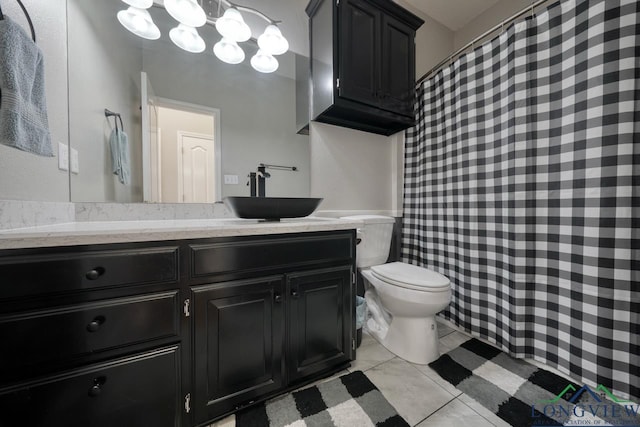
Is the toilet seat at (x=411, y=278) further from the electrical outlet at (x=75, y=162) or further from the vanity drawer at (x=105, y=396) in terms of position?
the electrical outlet at (x=75, y=162)

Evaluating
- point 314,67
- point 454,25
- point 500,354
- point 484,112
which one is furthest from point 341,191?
point 454,25

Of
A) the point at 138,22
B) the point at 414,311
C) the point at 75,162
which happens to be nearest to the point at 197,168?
the point at 75,162

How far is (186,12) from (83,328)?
61.1 inches

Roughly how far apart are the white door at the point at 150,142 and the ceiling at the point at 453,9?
2.34 m

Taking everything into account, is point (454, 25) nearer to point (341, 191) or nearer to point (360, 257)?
point (341, 191)

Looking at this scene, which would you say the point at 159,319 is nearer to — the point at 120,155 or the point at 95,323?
the point at 95,323

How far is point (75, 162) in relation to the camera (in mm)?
1104

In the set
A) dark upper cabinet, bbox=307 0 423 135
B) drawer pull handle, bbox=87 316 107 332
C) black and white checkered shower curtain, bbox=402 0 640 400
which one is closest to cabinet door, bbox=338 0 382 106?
dark upper cabinet, bbox=307 0 423 135

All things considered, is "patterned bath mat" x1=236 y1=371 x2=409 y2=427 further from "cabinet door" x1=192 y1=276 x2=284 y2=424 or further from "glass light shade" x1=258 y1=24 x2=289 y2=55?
"glass light shade" x1=258 y1=24 x2=289 y2=55

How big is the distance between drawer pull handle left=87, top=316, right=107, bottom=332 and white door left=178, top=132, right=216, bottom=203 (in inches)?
29.4

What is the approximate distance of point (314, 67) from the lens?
1656 mm

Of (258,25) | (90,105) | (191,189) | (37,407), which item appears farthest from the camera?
(258,25)

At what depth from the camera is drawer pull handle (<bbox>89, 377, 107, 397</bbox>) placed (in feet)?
2.32

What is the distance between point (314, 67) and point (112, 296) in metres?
1.75
